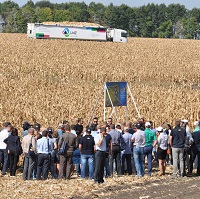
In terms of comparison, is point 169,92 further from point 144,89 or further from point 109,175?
point 109,175

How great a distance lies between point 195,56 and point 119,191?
48905mm

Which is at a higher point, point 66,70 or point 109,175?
point 66,70

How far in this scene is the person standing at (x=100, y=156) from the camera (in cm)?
1681

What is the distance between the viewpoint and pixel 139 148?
18.3m

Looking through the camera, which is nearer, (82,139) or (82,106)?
(82,139)

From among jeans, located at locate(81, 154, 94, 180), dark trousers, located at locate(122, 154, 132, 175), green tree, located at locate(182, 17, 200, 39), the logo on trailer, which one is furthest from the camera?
green tree, located at locate(182, 17, 200, 39)

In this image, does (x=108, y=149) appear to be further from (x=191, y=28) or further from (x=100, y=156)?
(x=191, y=28)

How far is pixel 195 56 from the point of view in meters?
63.4

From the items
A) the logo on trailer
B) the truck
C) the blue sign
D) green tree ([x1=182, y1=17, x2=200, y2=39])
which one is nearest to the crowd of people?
the blue sign

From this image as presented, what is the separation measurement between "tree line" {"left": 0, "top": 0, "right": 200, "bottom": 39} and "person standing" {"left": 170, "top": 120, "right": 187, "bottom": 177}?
13234cm

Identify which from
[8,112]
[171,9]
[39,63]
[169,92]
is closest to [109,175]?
[8,112]

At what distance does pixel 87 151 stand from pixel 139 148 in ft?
5.68

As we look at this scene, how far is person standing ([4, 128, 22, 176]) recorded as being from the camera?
18.1m

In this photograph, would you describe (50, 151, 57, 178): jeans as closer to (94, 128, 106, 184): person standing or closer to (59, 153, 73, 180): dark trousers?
(59, 153, 73, 180): dark trousers
